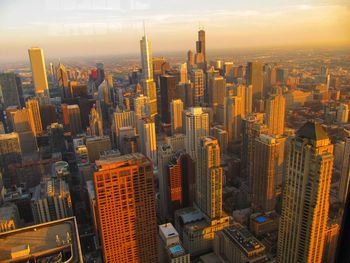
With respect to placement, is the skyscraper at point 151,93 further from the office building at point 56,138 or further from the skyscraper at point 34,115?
the skyscraper at point 34,115

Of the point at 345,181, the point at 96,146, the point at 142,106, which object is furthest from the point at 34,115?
the point at 345,181

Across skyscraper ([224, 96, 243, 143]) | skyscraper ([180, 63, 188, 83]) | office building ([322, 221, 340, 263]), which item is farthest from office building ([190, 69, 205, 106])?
office building ([322, 221, 340, 263])

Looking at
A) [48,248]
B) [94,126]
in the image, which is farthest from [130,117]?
[48,248]

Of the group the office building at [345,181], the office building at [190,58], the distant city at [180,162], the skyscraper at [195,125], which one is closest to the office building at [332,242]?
the distant city at [180,162]

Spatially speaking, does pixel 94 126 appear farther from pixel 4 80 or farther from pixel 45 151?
pixel 4 80

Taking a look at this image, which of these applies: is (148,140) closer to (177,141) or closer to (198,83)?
(177,141)
